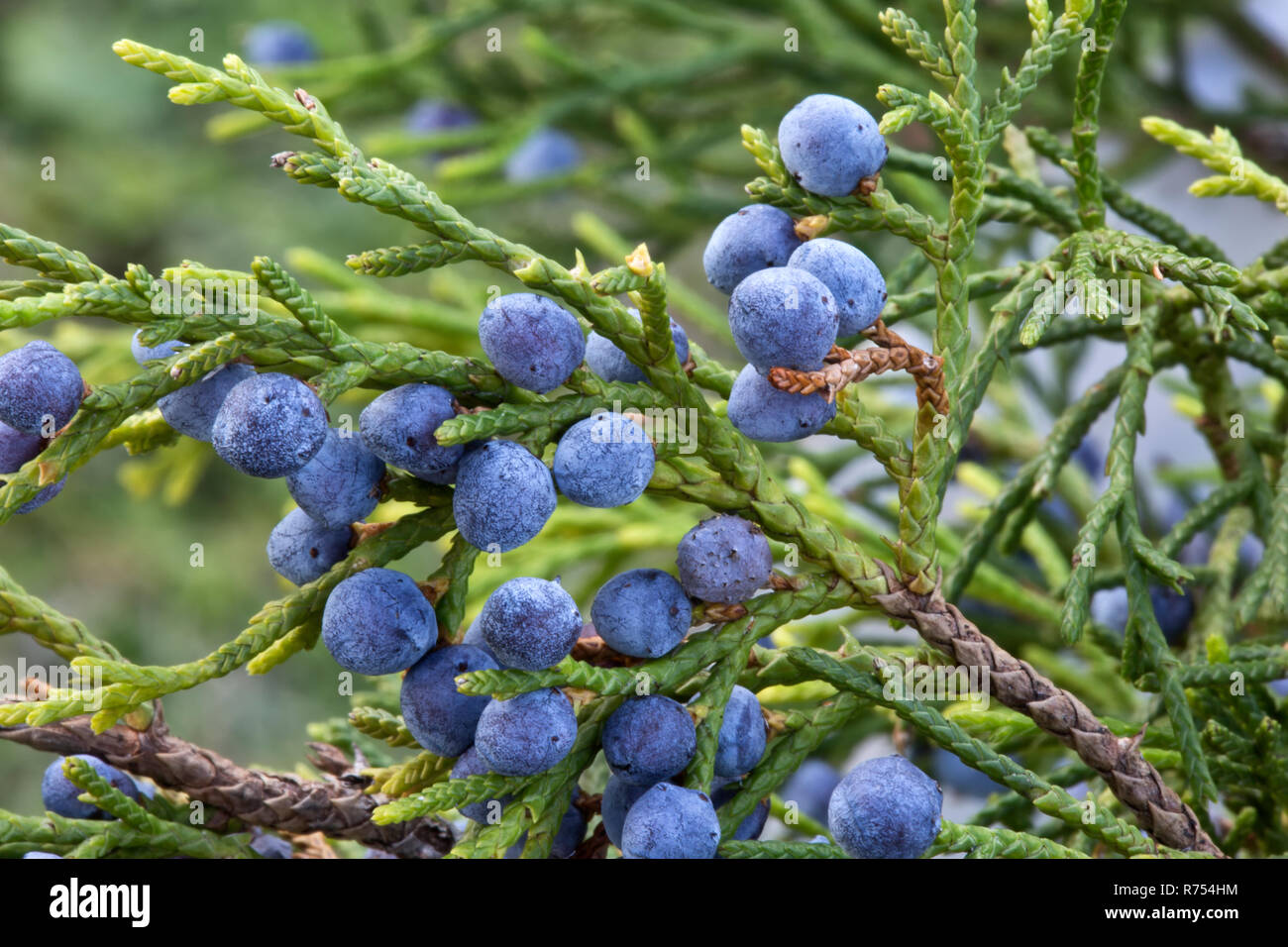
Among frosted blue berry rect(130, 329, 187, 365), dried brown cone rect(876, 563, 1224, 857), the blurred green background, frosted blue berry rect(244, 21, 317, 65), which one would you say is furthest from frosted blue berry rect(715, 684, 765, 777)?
frosted blue berry rect(244, 21, 317, 65)

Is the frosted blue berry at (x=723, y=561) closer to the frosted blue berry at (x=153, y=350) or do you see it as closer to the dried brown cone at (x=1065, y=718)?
the dried brown cone at (x=1065, y=718)

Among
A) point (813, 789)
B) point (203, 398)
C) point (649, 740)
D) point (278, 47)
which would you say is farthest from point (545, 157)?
point (649, 740)

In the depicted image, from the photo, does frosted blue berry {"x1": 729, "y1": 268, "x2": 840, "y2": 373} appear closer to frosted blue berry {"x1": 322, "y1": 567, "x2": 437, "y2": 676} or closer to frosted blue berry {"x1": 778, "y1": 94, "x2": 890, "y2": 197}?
frosted blue berry {"x1": 778, "y1": 94, "x2": 890, "y2": 197}

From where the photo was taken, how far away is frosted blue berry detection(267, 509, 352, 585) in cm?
88

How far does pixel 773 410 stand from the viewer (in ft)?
2.69

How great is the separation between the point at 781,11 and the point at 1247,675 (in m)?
1.33

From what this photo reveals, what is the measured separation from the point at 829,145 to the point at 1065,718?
0.49 m

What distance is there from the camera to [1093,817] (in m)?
0.86

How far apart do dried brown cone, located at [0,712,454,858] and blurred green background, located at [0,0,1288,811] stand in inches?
26.8

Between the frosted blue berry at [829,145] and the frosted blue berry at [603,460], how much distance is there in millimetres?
273

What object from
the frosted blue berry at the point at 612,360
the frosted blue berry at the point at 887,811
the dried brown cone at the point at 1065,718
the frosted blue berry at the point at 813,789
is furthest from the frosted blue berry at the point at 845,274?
the frosted blue berry at the point at 813,789

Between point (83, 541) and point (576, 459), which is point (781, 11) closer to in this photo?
point (576, 459)
